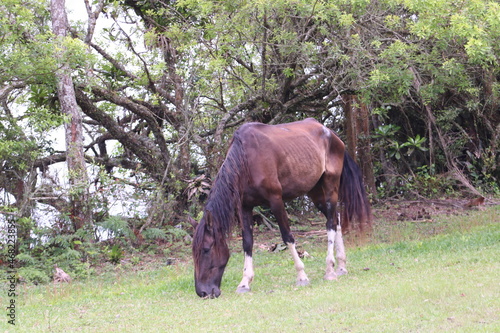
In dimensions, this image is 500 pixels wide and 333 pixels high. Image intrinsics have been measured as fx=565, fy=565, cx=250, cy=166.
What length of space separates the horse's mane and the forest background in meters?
4.29

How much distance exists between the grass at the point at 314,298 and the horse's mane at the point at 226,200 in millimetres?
849

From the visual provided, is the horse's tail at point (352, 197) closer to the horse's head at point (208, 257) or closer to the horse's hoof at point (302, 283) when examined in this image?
the horse's hoof at point (302, 283)

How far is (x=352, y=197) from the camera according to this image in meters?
9.16

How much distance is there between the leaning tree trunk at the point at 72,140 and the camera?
1242cm

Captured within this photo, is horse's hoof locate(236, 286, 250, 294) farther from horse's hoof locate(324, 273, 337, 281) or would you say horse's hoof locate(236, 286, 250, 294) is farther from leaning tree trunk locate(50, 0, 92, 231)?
leaning tree trunk locate(50, 0, 92, 231)

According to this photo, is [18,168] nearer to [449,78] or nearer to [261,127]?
[261,127]

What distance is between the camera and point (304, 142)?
28.1 ft

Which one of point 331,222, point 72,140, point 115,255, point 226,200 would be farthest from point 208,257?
point 72,140

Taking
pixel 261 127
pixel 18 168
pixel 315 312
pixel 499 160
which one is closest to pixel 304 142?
pixel 261 127

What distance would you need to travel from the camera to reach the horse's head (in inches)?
282

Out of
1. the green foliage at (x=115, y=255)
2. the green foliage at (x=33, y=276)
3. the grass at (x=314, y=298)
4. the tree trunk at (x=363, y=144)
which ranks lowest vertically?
the grass at (x=314, y=298)

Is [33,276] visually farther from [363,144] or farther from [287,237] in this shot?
[363,144]

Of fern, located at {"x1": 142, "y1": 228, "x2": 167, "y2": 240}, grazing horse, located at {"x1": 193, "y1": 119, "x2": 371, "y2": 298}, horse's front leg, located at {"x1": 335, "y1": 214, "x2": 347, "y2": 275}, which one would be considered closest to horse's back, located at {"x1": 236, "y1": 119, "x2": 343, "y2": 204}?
grazing horse, located at {"x1": 193, "y1": 119, "x2": 371, "y2": 298}

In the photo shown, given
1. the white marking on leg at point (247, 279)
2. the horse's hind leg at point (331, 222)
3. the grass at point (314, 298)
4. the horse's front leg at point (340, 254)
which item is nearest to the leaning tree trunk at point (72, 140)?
the grass at point (314, 298)
